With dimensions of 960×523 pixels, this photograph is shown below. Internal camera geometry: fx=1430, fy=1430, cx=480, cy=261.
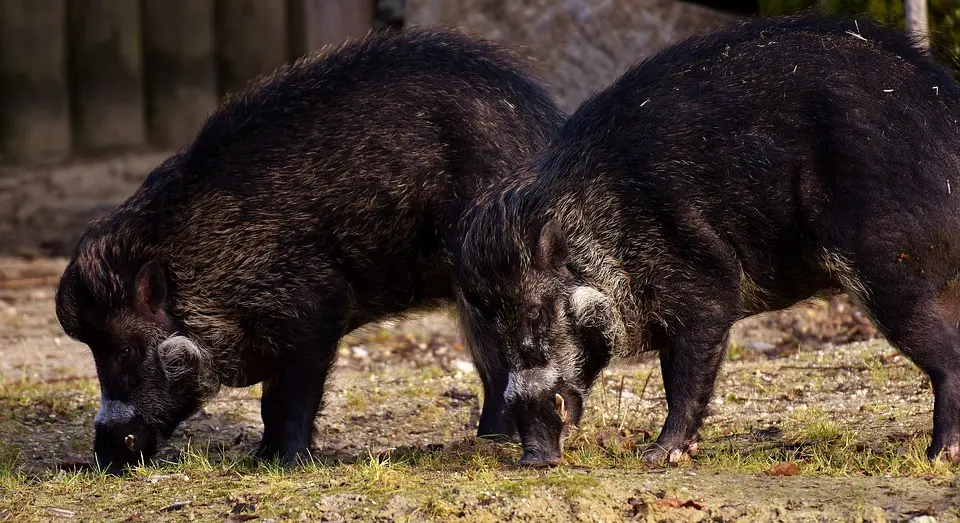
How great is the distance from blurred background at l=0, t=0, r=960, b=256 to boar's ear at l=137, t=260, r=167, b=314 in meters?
5.42

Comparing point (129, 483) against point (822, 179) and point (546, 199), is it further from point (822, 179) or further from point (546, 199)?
point (822, 179)

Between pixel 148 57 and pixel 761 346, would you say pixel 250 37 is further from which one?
pixel 761 346

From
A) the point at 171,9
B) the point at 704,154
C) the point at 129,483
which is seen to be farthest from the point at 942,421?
the point at 171,9

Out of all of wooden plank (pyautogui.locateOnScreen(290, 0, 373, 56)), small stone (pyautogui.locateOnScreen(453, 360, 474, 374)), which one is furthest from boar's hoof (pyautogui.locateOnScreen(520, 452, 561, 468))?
wooden plank (pyautogui.locateOnScreen(290, 0, 373, 56))

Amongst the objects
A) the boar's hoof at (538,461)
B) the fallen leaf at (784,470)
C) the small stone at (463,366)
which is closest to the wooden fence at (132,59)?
the small stone at (463,366)

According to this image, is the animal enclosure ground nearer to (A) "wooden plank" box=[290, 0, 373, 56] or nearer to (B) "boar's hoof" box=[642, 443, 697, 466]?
(B) "boar's hoof" box=[642, 443, 697, 466]

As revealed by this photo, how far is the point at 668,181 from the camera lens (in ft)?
17.6

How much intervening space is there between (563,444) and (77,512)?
1950 mm

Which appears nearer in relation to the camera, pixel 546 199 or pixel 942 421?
pixel 942 421

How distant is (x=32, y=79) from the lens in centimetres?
1132

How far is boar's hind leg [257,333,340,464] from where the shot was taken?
6.02 meters

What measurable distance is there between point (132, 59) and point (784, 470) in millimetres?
8010

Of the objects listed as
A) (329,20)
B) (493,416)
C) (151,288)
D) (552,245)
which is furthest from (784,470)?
(329,20)

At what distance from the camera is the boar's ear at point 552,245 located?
214 inches
